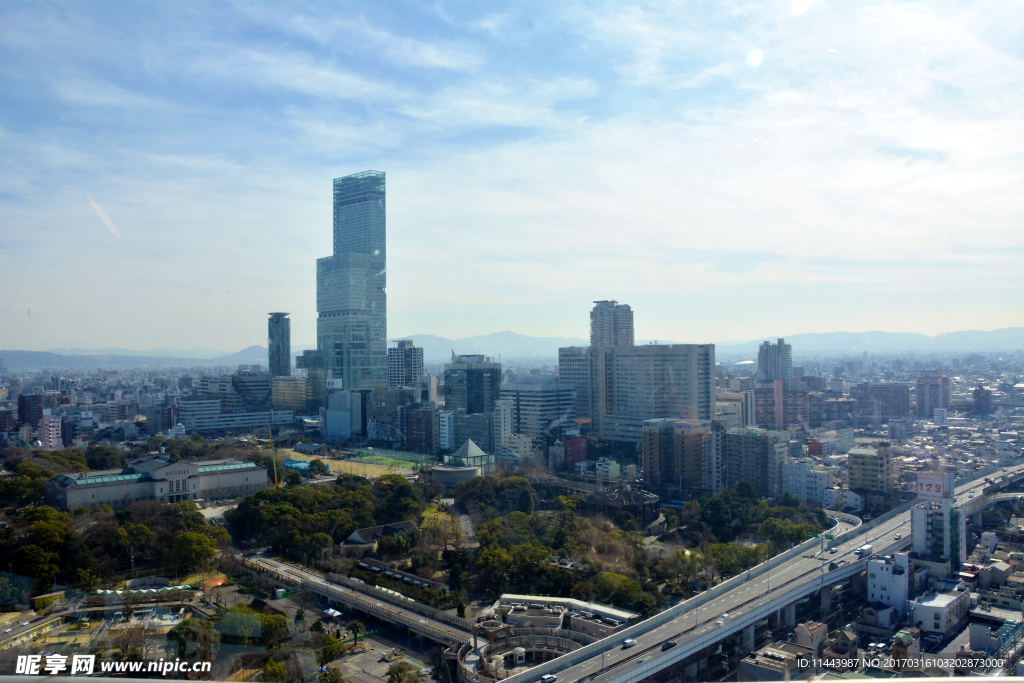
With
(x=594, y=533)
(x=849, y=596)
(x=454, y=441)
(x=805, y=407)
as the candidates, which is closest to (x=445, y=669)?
(x=594, y=533)

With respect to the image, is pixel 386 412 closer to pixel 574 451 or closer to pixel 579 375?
pixel 579 375

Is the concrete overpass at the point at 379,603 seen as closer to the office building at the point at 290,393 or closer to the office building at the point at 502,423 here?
the office building at the point at 502,423

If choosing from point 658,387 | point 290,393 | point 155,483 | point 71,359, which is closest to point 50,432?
point 71,359

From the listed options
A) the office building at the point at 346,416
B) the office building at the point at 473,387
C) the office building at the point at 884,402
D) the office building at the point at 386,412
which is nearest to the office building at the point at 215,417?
the office building at the point at 346,416

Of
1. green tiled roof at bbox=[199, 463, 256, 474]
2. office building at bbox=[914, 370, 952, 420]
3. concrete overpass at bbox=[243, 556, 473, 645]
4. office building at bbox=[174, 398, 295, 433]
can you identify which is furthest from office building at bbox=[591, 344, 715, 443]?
office building at bbox=[174, 398, 295, 433]

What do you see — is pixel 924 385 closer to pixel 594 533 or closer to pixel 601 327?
pixel 601 327

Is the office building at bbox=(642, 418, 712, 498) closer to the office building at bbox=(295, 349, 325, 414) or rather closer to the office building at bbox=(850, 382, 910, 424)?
the office building at bbox=(850, 382, 910, 424)
